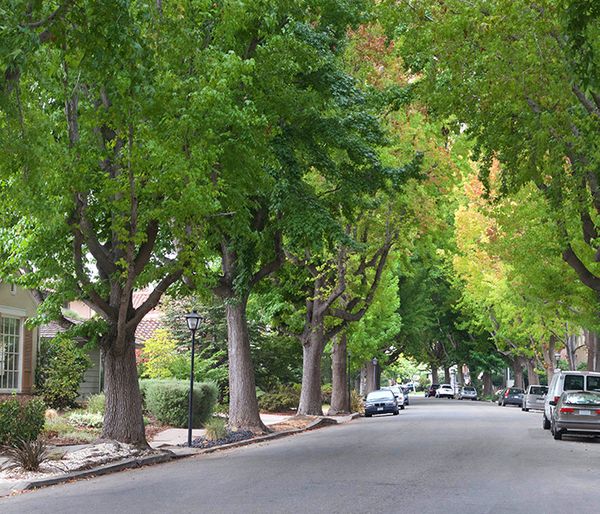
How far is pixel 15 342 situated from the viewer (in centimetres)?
2505

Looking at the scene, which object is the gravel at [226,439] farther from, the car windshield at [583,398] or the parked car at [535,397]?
the parked car at [535,397]

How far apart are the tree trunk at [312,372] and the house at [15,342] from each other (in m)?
12.4

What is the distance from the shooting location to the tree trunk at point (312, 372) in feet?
115

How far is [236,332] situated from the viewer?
25938mm

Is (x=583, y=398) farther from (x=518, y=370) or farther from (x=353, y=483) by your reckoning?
(x=518, y=370)

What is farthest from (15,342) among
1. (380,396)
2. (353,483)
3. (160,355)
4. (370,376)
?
(370,376)

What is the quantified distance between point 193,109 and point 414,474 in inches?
293

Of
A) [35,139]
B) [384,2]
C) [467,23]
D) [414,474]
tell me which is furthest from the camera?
[384,2]

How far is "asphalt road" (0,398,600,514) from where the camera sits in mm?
10883

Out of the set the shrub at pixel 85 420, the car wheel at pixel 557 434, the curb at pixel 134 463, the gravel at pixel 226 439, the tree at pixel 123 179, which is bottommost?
the car wheel at pixel 557 434

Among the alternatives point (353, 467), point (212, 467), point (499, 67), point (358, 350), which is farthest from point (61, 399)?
point (358, 350)

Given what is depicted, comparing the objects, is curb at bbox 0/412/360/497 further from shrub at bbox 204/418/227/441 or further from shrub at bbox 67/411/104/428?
shrub at bbox 67/411/104/428

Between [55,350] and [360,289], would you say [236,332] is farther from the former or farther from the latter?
[360,289]

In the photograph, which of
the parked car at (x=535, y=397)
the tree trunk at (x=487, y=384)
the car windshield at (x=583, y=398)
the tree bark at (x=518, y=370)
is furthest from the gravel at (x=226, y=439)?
the tree trunk at (x=487, y=384)
